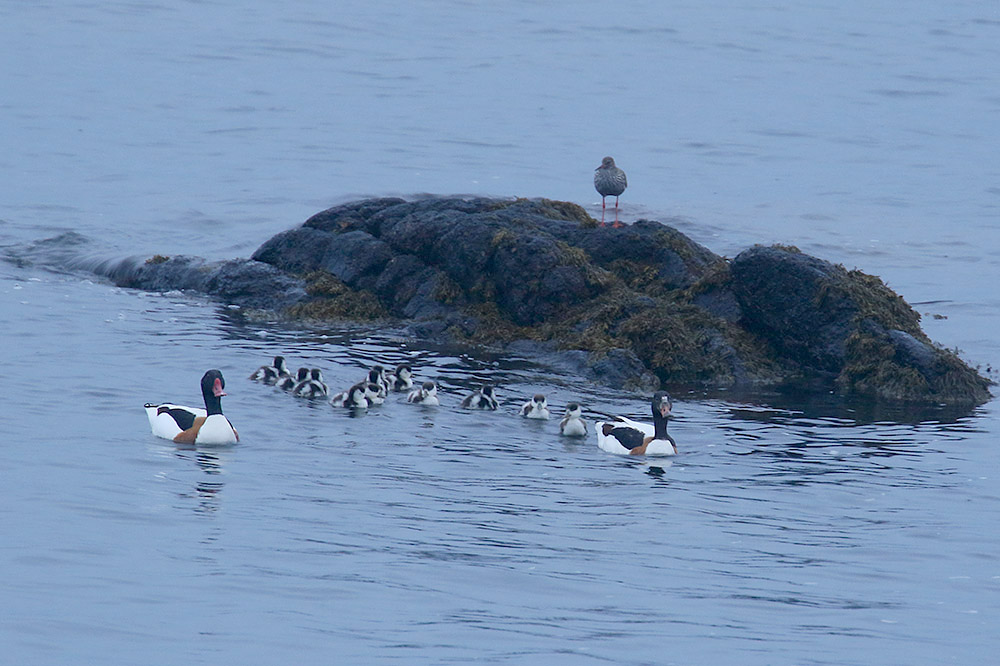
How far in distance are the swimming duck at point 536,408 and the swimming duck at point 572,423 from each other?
481mm

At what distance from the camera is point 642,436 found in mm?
17484

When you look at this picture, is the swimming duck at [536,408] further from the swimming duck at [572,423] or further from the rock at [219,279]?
the rock at [219,279]

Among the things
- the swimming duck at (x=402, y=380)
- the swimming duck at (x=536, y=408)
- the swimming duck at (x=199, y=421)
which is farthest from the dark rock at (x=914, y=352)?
the swimming duck at (x=199, y=421)

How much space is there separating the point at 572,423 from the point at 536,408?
70cm

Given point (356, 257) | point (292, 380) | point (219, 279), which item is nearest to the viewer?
point (292, 380)

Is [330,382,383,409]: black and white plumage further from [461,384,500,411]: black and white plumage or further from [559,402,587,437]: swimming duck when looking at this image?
[559,402,587,437]: swimming duck

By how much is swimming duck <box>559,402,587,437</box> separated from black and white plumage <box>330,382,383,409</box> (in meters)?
2.64

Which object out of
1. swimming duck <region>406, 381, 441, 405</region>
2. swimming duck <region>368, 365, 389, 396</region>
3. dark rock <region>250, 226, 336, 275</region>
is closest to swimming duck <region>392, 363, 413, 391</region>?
swimming duck <region>368, 365, 389, 396</region>

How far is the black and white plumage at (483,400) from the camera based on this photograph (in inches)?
741

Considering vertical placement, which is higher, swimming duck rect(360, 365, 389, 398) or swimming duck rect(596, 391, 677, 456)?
swimming duck rect(360, 365, 389, 398)

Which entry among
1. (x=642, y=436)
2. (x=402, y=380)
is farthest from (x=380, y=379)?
(x=642, y=436)

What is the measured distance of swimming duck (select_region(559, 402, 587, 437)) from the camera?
18000mm

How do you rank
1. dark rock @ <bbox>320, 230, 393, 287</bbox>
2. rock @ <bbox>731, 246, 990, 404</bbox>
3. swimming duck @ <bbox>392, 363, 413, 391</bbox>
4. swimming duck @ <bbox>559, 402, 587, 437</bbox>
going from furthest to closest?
dark rock @ <bbox>320, 230, 393, 287</bbox> → rock @ <bbox>731, 246, 990, 404</bbox> → swimming duck @ <bbox>392, 363, 413, 391</bbox> → swimming duck @ <bbox>559, 402, 587, 437</bbox>

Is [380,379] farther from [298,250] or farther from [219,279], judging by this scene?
[219,279]
